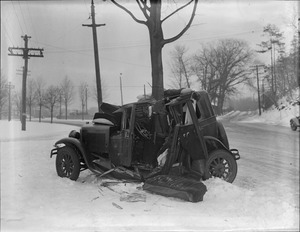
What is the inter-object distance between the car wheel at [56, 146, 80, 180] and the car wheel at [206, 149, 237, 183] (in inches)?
36.3

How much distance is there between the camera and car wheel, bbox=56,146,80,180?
1.83 m

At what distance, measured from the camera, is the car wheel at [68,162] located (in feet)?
6.01

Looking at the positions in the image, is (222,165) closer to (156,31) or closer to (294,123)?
(294,123)

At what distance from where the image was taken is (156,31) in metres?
1.60

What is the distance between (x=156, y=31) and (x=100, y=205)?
102 centimetres

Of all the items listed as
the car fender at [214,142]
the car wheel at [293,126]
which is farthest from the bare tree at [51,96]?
the car wheel at [293,126]

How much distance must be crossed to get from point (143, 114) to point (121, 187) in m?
0.54

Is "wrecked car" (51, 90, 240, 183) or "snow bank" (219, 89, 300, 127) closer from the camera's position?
"snow bank" (219, 89, 300, 127)

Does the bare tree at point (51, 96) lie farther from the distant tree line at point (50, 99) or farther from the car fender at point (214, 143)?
the car fender at point (214, 143)

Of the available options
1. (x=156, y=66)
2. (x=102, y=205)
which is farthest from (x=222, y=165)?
(x=102, y=205)

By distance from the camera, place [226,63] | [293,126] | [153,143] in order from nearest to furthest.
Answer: [293,126] < [226,63] < [153,143]

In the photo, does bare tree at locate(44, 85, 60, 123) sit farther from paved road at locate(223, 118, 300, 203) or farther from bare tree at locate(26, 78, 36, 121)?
paved road at locate(223, 118, 300, 203)

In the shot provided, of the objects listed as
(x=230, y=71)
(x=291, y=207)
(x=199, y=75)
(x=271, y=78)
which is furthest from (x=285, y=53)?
(x=291, y=207)

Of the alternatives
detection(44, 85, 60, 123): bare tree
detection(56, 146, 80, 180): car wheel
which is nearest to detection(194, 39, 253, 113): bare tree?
detection(44, 85, 60, 123): bare tree
